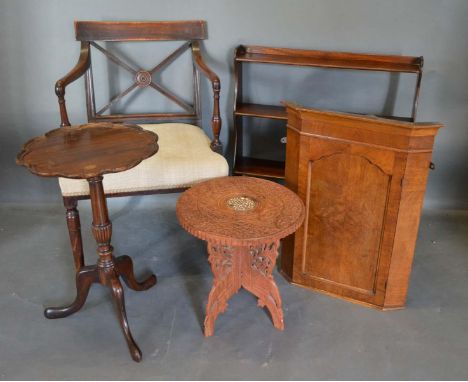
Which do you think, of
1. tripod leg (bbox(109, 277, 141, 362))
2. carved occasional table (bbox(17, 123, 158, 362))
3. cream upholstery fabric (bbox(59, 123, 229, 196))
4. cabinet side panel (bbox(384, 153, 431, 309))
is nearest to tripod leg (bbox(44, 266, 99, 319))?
carved occasional table (bbox(17, 123, 158, 362))

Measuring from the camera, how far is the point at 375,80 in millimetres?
2666

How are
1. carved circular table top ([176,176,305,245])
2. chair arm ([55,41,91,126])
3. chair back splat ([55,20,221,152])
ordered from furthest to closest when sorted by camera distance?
chair back splat ([55,20,221,152]) → chair arm ([55,41,91,126]) → carved circular table top ([176,176,305,245])

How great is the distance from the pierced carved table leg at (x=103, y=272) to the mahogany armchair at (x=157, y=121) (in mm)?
167

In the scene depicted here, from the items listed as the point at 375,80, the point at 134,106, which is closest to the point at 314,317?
the point at 375,80

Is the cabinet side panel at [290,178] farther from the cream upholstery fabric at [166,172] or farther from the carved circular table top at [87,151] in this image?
the carved circular table top at [87,151]

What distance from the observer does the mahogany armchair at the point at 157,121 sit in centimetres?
209

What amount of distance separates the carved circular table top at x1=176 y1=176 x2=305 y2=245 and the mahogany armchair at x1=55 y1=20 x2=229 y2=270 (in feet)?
0.44

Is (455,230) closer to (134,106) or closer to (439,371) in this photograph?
(439,371)

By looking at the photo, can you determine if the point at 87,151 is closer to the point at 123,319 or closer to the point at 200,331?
the point at 123,319

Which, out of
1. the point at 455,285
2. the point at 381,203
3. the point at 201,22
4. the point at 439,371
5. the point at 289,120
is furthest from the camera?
the point at 201,22

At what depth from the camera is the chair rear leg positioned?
6.78ft

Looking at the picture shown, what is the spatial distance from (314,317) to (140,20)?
174 centimetres

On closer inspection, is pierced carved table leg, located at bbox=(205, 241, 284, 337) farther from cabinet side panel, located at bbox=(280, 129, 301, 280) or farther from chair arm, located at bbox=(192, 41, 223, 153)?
chair arm, located at bbox=(192, 41, 223, 153)

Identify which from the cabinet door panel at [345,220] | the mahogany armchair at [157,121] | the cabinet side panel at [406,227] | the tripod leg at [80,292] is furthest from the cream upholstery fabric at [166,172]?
the cabinet side panel at [406,227]
